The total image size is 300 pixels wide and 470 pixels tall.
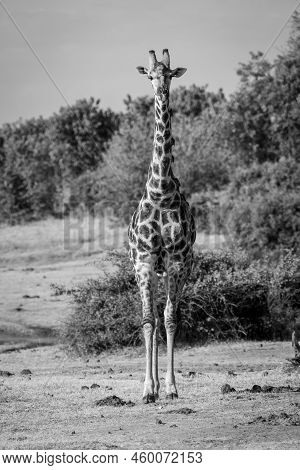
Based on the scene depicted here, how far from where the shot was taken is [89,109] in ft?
232

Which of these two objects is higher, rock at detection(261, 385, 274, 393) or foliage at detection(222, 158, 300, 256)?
foliage at detection(222, 158, 300, 256)

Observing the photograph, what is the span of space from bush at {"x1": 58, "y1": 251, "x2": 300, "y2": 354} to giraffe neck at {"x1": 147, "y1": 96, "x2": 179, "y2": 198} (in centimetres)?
623

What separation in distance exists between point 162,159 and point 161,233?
952mm

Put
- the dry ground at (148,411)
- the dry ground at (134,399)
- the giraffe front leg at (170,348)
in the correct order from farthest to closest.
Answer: the giraffe front leg at (170,348), the dry ground at (134,399), the dry ground at (148,411)

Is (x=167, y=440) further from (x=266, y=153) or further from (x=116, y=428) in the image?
(x=266, y=153)

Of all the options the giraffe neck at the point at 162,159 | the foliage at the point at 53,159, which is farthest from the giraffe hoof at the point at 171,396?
the foliage at the point at 53,159

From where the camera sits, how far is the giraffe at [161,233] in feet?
35.9

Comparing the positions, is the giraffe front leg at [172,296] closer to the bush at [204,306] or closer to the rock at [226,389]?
the rock at [226,389]

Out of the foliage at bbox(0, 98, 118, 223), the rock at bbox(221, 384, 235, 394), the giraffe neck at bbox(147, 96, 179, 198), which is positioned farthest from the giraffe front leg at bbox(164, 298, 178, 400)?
the foliage at bbox(0, 98, 118, 223)

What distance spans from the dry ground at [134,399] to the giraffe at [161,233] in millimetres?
891

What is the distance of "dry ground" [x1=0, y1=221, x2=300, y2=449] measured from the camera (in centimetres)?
823

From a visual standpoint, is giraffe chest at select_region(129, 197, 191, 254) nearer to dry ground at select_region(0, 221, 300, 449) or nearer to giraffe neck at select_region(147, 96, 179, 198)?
giraffe neck at select_region(147, 96, 179, 198)
